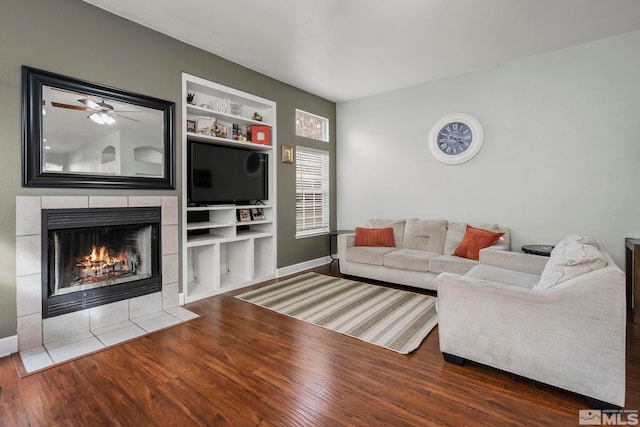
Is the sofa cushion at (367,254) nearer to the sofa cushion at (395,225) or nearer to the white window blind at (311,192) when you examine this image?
the sofa cushion at (395,225)

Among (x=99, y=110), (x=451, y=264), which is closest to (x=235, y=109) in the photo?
(x=99, y=110)

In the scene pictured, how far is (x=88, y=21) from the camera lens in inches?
105

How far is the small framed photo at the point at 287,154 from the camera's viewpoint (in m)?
4.52

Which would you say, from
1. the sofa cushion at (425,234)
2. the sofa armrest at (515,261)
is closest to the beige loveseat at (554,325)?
the sofa armrest at (515,261)

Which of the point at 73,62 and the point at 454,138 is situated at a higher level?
the point at 73,62

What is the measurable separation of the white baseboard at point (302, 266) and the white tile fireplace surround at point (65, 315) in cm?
165

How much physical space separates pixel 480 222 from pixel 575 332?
8.48 feet

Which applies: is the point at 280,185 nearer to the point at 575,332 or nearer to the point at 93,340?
the point at 93,340

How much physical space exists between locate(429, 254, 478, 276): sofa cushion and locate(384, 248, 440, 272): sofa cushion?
9 cm

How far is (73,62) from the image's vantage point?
2.59m

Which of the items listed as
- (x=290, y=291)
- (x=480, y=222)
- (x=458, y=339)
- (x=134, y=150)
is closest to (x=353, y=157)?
(x=480, y=222)

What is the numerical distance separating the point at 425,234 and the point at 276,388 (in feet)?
10.1

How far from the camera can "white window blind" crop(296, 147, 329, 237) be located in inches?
195

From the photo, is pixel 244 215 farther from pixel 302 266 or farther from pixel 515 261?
pixel 515 261
